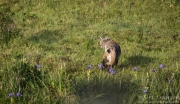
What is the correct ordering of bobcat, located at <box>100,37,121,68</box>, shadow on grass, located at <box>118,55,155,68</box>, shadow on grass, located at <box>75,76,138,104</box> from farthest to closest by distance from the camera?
shadow on grass, located at <box>118,55,155,68</box> → bobcat, located at <box>100,37,121,68</box> → shadow on grass, located at <box>75,76,138,104</box>

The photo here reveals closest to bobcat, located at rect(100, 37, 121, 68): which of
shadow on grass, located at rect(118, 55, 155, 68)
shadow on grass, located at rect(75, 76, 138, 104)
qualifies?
shadow on grass, located at rect(118, 55, 155, 68)

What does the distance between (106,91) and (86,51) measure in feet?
9.89

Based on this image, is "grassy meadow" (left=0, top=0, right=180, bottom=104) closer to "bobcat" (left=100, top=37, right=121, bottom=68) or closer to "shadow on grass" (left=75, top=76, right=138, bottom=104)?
"shadow on grass" (left=75, top=76, right=138, bottom=104)

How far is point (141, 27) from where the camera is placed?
1036cm

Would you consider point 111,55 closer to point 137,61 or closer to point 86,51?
point 137,61

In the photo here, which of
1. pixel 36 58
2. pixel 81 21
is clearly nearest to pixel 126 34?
pixel 81 21

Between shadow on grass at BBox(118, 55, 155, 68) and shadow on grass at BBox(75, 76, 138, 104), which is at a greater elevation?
shadow on grass at BBox(118, 55, 155, 68)

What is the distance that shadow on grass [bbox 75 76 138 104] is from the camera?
533 cm

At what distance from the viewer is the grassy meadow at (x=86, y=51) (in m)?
5.40

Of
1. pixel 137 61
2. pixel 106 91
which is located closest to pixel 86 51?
pixel 137 61

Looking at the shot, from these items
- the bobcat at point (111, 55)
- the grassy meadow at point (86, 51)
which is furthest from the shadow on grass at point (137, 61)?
the bobcat at point (111, 55)

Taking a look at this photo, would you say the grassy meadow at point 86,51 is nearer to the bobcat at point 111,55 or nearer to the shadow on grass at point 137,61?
the shadow on grass at point 137,61

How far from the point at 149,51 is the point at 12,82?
403 centimetres

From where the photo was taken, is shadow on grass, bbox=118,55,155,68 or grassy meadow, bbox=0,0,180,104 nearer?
grassy meadow, bbox=0,0,180,104
